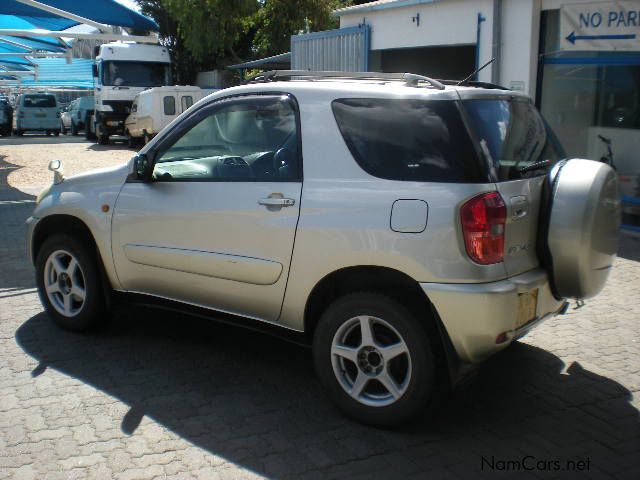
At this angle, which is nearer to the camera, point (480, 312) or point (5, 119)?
point (480, 312)

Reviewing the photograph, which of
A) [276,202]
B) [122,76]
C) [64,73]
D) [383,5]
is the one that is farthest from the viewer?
[64,73]

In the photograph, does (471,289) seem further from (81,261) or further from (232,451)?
(81,261)

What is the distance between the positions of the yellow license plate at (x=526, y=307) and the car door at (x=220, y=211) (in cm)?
125

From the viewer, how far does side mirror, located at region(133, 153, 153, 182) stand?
15.3 ft

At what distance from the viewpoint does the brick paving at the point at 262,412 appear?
3.46 m

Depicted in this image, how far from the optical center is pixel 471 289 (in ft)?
11.2

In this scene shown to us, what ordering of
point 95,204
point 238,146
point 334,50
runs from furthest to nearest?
point 334,50, point 95,204, point 238,146

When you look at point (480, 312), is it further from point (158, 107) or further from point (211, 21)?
point (211, 21)

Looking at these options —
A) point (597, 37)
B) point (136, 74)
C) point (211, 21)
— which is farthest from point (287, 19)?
point (597, 37)

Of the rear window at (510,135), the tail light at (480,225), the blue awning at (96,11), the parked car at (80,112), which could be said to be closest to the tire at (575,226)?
the rear window at (510,135)

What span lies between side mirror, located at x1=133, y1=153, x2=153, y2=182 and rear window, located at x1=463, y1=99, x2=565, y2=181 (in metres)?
2.12

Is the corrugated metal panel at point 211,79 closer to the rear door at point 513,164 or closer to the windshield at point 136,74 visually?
the windshield at point 136,74

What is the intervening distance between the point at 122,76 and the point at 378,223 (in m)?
24.8

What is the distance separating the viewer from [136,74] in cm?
2664
